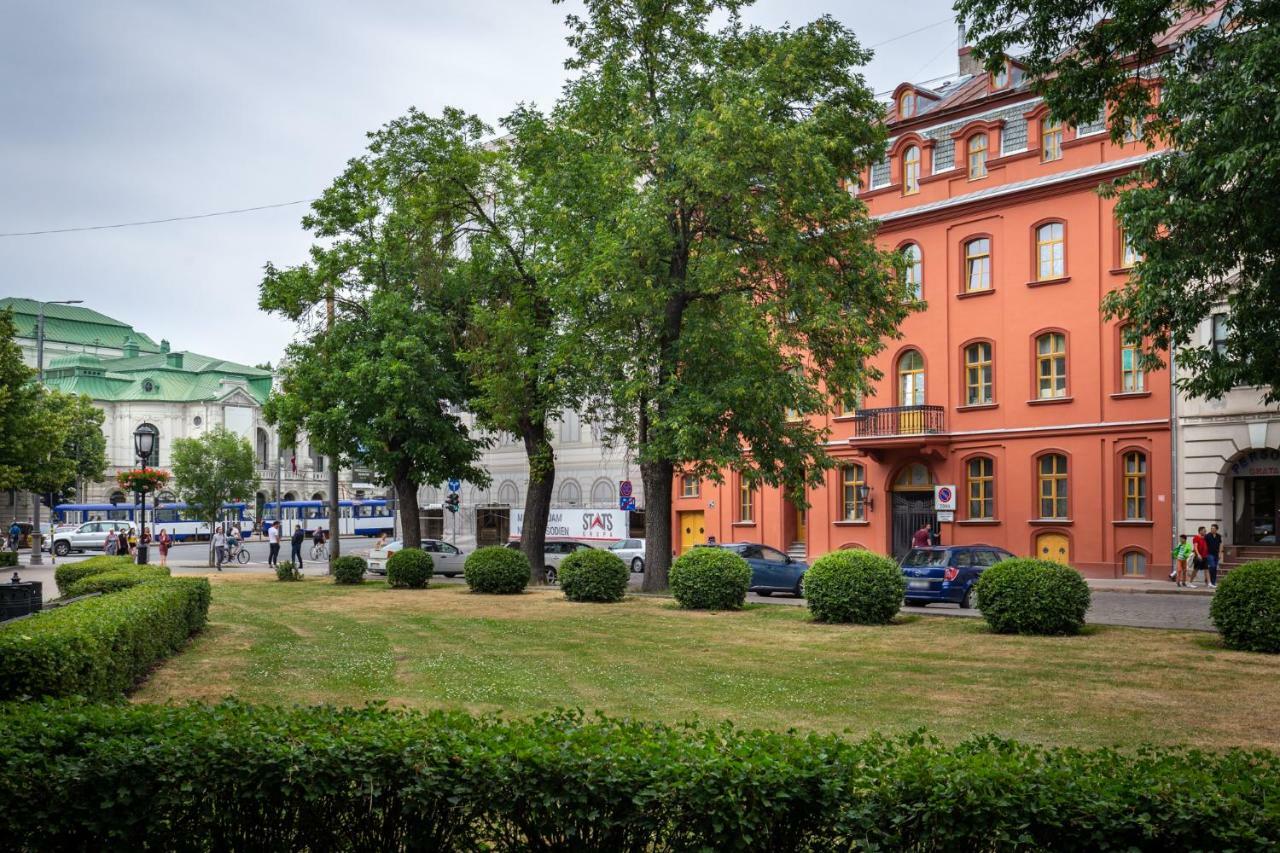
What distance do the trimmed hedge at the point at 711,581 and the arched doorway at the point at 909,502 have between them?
1771 centimetres

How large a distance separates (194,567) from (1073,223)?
3730 cm

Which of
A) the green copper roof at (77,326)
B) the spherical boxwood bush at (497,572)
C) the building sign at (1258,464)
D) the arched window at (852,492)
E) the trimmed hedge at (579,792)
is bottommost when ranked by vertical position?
the spherical boxwood bush at (497,572)

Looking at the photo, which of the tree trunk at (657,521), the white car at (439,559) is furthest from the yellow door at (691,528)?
the tree trunk at (657,521)

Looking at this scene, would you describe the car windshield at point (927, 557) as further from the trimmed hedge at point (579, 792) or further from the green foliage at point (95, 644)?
the trimmed hedge at point (579, 792)

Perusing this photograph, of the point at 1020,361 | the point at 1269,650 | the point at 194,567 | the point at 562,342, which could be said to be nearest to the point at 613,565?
the point at 562,342

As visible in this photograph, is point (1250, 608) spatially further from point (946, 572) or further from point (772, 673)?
point (946, 572)

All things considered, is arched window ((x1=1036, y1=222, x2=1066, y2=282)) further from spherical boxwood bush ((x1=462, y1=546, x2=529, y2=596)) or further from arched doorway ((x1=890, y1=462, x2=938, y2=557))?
spherical boxwood bush ((x1=462, y1=546, x2=529, y2=596))

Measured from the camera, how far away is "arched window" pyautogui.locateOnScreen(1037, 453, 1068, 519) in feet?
118

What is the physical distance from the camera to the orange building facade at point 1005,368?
34.5 meters

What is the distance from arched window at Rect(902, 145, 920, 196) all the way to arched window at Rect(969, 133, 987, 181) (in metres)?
2.02

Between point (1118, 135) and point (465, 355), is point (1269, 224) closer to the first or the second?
point (1118, 135)

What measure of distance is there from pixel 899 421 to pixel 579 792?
35063mm

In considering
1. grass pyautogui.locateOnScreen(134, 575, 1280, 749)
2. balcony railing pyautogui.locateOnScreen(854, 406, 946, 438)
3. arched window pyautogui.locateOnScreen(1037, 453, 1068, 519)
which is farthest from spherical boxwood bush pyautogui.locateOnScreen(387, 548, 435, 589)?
arched window pyautogui.locateOnScreen(1037, 453, 1068, 519)

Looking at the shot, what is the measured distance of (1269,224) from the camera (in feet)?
47.4
